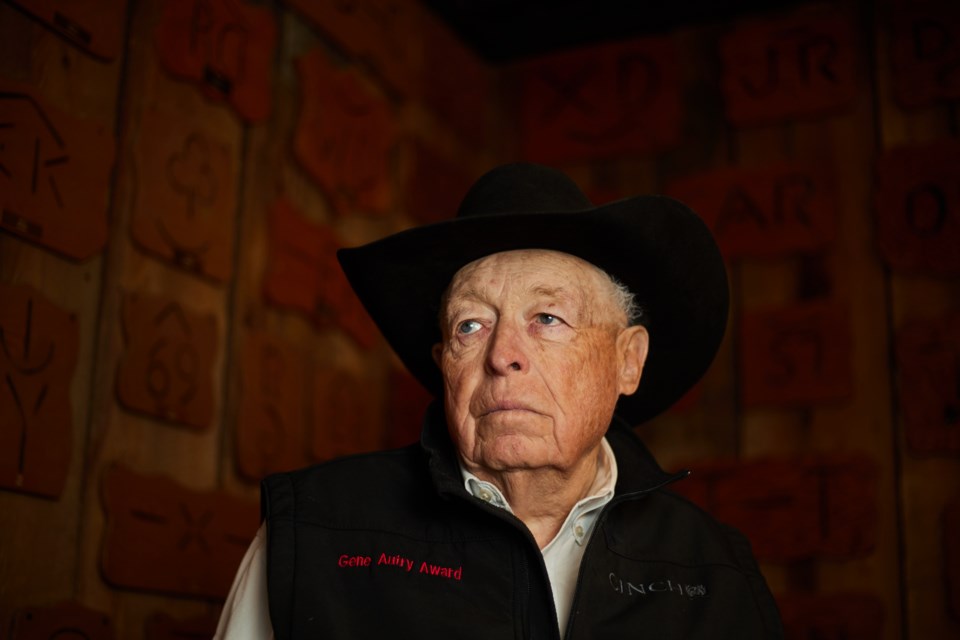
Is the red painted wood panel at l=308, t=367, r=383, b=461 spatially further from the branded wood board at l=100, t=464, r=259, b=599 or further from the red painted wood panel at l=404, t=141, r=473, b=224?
the red painted wood panel at l=404, t=141, r=473, b=224

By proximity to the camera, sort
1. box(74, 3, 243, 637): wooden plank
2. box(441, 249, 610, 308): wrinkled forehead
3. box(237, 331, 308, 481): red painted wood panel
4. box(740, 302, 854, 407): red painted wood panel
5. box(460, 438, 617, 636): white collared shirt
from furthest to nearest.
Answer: box(740, 302, 854, 407): red painted wood panel, box(237, 331, 308, 481): red painted wood panel, box(74, 3, 243, 637): wooden plank, box(441, 249, 610, 308): wrinkled forehead, box(460, 438, 617, 636): white collared shirt

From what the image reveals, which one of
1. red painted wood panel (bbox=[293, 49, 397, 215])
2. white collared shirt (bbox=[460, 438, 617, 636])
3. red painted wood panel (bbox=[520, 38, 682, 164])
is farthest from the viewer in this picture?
red painted wood panel (bbox=[520, 38, 682, 164])

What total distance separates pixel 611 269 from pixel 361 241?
4.36 feet

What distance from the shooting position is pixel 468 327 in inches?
82.2

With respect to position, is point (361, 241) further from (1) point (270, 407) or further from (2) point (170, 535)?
(2) point (170, 535)

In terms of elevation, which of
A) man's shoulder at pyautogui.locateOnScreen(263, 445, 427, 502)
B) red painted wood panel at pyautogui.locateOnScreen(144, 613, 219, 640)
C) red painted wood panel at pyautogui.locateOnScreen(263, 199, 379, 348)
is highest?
red painted wood panel at pyautogui.locateOnScreen(263, 199, 379, 348)

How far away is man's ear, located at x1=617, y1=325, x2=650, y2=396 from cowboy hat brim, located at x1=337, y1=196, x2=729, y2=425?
0.07 metres

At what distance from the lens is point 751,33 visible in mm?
3578

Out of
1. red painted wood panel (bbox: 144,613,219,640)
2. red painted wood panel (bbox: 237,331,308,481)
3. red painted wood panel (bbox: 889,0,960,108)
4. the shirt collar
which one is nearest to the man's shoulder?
the shirt collar

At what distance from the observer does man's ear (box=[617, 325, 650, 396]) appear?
86.9 inches

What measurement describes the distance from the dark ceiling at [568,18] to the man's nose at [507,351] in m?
2.00

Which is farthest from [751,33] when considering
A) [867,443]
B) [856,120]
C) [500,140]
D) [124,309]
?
[124,309]

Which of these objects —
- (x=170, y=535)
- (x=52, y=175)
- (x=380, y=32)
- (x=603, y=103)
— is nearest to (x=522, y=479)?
(x=170, y=535)

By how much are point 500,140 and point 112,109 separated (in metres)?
1.85
